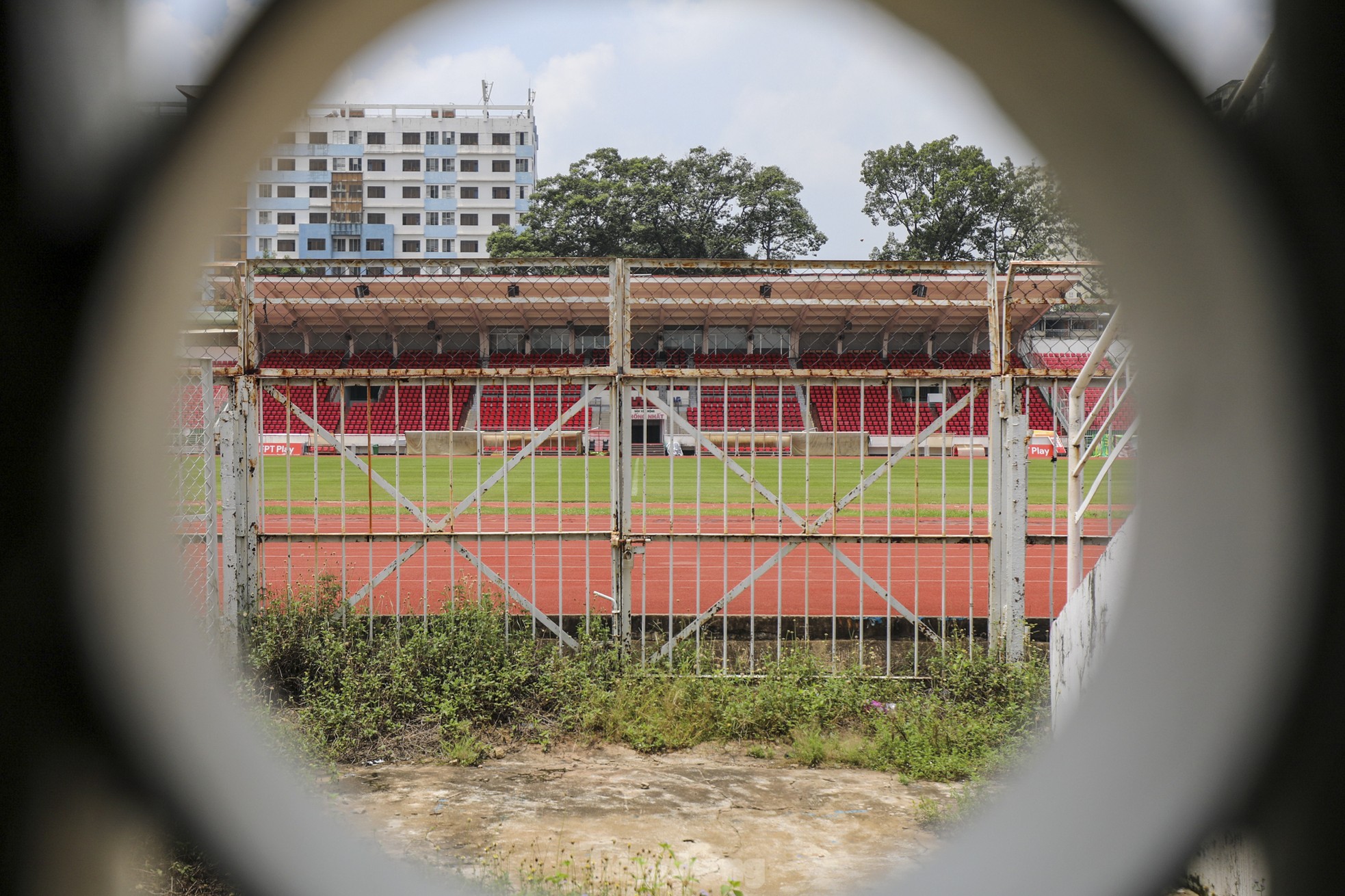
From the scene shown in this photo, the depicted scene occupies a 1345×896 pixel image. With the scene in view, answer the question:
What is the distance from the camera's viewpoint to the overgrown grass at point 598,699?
181 inches

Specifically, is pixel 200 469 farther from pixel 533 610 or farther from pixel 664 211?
pixel 664 211

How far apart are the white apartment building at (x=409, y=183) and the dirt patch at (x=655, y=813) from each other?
6792 cm

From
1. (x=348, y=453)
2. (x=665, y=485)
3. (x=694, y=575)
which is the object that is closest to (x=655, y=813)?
(x=348, y=453)

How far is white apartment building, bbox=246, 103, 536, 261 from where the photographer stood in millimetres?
68188

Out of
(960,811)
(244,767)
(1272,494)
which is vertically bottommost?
(960,811)

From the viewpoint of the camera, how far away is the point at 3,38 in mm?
1277

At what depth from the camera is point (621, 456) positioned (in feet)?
18.5

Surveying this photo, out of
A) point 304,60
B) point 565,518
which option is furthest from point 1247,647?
point 565,518

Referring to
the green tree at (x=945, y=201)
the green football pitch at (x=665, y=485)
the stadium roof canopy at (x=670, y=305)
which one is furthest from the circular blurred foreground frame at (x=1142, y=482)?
the green tree at (x=945, y=201)

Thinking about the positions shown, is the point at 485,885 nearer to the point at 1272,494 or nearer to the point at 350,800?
the point at 350,800

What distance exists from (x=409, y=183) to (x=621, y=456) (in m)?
70.9

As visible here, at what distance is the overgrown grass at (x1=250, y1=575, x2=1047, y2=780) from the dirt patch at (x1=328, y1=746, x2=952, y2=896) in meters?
0.16

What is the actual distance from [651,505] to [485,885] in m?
13.1

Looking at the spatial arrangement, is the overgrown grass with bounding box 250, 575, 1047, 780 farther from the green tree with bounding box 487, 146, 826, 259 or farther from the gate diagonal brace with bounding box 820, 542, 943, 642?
the green tree with bounding box 487, 146, 826, 259
